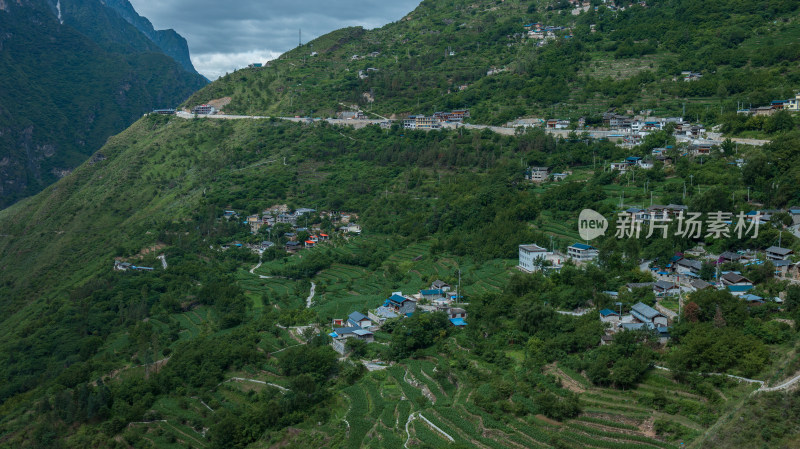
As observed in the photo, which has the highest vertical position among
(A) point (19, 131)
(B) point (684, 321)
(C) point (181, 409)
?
(A) point (19, 131)

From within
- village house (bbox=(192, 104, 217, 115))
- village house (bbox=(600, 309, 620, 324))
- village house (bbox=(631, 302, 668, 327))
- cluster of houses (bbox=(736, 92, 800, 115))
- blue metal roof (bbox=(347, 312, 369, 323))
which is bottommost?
blue metal roof (bbox=(347, 312, 369, 323))

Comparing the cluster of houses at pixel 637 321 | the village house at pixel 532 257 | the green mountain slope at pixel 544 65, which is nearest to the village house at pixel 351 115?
the green mountain slope at pixel 544 65

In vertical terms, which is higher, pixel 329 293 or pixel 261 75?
pixel 261 75

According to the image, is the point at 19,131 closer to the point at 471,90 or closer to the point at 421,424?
the point at 471,90

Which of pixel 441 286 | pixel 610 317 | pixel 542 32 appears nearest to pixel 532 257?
pixel 441 286

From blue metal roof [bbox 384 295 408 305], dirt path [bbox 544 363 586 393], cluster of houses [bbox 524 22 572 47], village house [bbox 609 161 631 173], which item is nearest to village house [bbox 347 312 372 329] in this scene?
blue metal roof [bbox 384 295 408 305]

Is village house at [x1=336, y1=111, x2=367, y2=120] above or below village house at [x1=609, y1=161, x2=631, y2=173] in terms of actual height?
above

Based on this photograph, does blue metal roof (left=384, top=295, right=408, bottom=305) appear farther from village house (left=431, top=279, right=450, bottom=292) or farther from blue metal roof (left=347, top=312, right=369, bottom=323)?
village house (left=431, top=279, right=450, bottom=292)

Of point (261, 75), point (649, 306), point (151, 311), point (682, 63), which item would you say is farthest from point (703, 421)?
point (261, 75)
